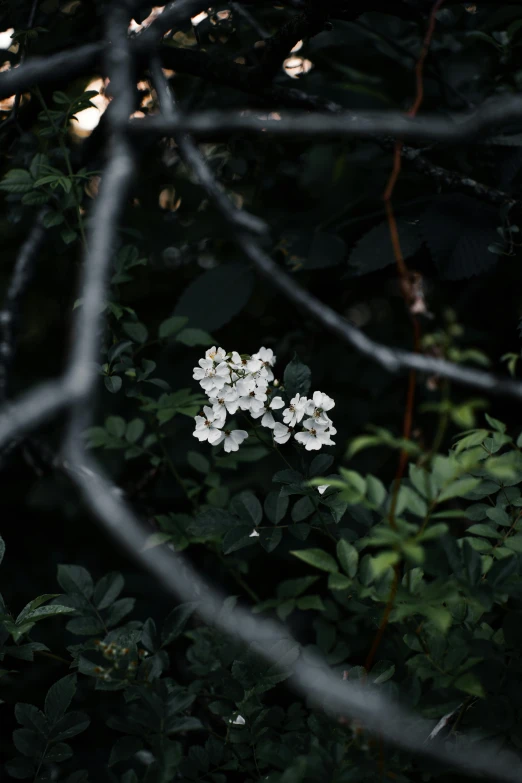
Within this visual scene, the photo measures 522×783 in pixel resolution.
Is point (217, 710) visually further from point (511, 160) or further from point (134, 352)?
point (511, 160)

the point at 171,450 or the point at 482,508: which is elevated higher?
the point at 482,508

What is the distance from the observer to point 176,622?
0.98 m

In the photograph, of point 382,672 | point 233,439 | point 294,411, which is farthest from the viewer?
point 233,439

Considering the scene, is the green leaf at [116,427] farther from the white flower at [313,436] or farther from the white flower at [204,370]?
the white flower at [313,436]

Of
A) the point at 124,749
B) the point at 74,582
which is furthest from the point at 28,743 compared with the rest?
the point at 74,582

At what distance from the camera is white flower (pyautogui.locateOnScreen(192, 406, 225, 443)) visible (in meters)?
1.08

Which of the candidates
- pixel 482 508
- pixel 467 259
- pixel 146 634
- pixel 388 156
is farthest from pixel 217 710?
pixel 388 156

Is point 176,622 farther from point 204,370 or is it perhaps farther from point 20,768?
point 204,370

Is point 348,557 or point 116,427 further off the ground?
point 348,557

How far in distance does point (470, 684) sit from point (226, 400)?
22.1 inches

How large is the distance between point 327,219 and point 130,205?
24.5 inches

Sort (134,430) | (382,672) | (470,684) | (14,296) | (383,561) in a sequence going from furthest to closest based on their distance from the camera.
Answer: (14,296) < (134,430) < (382,672) < (470,684) < (383,561)

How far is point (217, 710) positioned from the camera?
92 cm

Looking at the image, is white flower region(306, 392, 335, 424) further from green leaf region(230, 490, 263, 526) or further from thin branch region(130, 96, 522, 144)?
thin branch region(130, 96, 522, 144)
